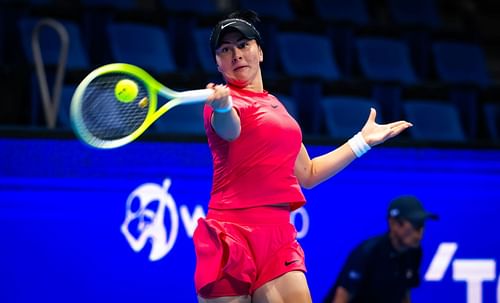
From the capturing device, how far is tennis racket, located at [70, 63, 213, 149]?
3.18 meters

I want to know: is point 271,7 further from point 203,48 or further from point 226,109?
point 226,109

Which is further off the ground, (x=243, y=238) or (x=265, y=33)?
(x=265, y=33)

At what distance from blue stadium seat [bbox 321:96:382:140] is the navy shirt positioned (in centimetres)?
207

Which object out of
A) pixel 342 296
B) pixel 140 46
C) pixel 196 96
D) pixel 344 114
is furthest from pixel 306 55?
pixel 196 96

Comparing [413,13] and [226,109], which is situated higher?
[413,13]

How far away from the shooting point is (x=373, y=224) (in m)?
5.53

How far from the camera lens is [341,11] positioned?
9289 millimetres

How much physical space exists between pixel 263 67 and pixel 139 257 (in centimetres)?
345

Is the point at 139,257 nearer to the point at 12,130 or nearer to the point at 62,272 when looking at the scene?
the point at 62,272

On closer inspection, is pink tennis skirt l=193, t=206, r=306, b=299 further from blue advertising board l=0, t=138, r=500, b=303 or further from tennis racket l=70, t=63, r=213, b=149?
blue advertising board l=0, t=138, r=500, b=303

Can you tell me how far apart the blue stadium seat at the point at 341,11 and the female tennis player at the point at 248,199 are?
18.8 feet

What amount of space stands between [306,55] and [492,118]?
1.64 m

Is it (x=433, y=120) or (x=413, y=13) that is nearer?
(x=433, y=120)

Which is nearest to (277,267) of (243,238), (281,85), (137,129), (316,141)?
(243,238)
